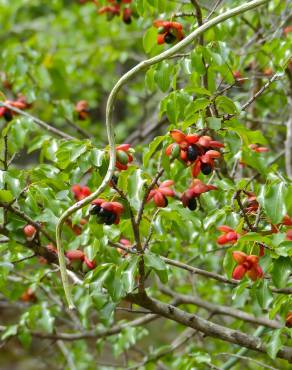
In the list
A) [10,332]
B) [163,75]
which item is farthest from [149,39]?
[10,332]

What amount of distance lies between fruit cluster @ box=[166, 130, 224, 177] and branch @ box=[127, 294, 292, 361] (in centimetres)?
50

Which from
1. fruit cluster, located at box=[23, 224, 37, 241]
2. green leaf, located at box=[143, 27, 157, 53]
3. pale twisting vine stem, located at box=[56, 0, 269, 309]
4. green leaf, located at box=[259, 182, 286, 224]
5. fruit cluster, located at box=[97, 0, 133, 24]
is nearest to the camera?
green leaf, located at box=[259, 182, 286, 224]

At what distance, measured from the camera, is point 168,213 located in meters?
1.84

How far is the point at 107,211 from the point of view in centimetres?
166

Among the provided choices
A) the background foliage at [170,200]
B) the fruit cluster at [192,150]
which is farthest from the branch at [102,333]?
the fruit cluster at [192,150]

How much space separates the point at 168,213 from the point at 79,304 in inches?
31.9

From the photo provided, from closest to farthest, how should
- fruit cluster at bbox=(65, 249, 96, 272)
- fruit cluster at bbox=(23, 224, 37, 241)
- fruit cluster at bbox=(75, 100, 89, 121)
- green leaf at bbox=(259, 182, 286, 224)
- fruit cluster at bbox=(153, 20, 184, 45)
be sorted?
green leaf at bbox=(259, 182, 286, 224) → fruit cluster at bbox=(23, 224, 37, 241) → fruit cluster at bbox=(65, 249, 96, 272) → fruit cluster at bbox=(153, 20, 184, 45) → fruit cluster at bbox=(75, 100, 89, 121)

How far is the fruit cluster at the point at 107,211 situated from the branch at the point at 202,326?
1.24ft

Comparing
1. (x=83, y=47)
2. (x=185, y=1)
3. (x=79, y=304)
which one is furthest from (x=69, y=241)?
(x=83, y=47)

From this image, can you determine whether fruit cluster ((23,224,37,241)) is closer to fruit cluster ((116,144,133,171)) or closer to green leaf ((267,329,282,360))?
fruit cluster ((116,144,133,171))

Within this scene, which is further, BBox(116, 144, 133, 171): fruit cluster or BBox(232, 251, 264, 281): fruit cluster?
BBox(116, 144, 133, 171): fruit cluster

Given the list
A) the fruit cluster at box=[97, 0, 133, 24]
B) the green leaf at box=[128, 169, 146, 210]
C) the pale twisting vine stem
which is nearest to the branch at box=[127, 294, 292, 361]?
the pale twisting vine stem

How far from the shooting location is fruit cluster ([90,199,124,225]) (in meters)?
1.66

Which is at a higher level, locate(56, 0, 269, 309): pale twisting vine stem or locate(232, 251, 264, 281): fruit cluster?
locate(56, 0, 269, 309): pale twisting vine stem
